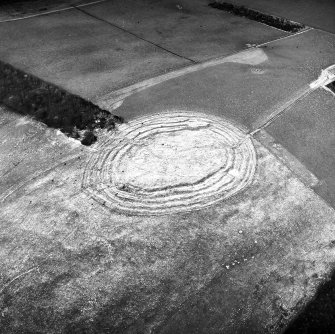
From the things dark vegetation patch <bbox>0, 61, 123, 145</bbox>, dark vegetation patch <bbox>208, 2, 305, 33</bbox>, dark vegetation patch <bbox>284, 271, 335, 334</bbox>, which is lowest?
dark vegetation patch <bbox>284, 271, 335, 334</bbox>

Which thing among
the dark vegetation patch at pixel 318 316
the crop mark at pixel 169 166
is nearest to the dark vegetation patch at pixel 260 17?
the crop mark at pixel 169 166

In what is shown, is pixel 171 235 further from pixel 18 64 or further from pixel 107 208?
pixel 18 64

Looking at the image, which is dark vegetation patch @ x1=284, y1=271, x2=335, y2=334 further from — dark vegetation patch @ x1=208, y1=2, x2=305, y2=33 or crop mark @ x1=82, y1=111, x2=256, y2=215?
dark vegetation patch @ x1=208, y1=2, x2=305, y2=33

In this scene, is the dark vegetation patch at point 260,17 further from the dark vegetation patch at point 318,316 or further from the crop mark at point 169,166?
the dark vegetation patch at point 318,316

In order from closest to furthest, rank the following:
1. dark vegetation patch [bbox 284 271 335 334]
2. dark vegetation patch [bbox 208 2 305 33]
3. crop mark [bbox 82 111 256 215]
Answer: dark vegetation patch [bbox 284 271 335 334], crop mark [bbox 82 111 256 215], dark vegetation patch [bbox 208 2 305 33]

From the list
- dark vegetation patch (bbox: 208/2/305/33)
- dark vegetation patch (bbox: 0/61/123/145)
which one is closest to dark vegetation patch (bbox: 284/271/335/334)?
dark vegetation patch (bbox: 0/61/123/145)

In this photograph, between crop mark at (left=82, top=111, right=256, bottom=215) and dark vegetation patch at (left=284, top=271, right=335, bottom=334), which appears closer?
dark vegetation patch at (left=284, top=271, right=335, bottom=334)
